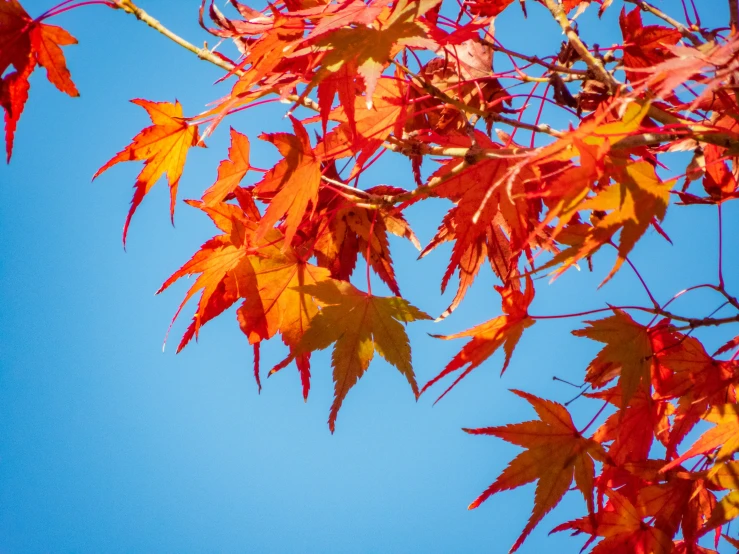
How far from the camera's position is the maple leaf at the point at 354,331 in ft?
2.62

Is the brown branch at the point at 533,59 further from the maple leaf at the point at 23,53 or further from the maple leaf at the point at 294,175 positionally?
the maple leaf at the point at 23,53

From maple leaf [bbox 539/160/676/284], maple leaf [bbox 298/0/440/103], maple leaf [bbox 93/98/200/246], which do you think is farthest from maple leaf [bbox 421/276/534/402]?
maple leaf [bbox 93/98/200/246]

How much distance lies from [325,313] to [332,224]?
214 mm

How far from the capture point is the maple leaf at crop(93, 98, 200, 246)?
80 cm

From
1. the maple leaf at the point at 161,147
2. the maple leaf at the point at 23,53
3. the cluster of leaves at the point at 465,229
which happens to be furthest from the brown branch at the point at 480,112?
the maple leaf at the point at 23,53

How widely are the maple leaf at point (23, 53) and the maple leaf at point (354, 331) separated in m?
0.47

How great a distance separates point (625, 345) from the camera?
77 centimetres

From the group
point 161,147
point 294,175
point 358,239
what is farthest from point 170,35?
point 358,239

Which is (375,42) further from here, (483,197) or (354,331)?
(354,331)

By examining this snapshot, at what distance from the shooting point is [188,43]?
0.82 m

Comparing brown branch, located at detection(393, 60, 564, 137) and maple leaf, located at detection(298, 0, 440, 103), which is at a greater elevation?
brown branch, located at detection(393, 60, 564, 137)

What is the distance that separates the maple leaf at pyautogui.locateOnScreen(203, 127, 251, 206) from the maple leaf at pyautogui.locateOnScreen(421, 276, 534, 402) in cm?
36

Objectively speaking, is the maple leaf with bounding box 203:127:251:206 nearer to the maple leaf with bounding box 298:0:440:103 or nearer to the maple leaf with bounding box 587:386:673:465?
the maple leaf with bounding box 298:0:440:103

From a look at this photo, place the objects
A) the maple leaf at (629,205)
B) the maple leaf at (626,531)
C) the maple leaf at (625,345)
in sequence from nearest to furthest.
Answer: the maple leaf at (629,205)
the maple leaf at (625,345)
the maple leaf at (626,531)
